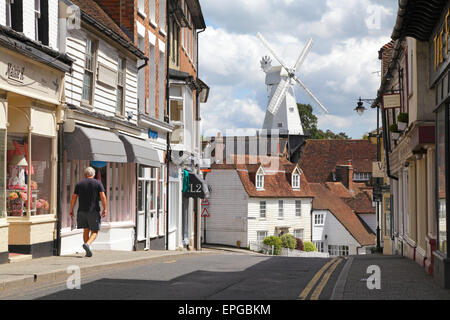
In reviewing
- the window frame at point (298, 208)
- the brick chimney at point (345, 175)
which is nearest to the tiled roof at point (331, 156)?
the brick chimney at point (345, 175)

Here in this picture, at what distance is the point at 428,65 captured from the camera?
1488 centimetres

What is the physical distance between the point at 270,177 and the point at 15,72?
48.4 meters

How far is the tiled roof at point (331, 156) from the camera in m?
83.4

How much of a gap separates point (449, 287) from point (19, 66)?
9.55 metres

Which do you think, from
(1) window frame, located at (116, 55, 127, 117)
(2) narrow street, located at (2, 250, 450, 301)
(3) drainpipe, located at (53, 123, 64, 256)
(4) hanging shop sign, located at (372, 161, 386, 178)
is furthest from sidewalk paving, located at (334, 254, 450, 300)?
(4) hanging shop sign, located at (372, 161, 386, 178)

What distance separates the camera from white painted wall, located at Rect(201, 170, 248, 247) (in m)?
57.2

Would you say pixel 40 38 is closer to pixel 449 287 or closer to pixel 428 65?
pixel 428 65

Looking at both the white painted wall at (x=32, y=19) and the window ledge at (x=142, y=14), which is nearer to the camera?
the white painted wall at (x=32, y=19)

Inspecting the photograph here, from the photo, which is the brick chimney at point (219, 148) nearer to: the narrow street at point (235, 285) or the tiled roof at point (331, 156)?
the tiled roof at point (331, 156)

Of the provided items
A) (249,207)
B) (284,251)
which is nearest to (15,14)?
(284,251)

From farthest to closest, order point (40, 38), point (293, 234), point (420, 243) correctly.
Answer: point (293, 234) < point (420, 243) < point (40, 38)

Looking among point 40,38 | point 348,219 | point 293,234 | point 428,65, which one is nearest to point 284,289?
point 428,65

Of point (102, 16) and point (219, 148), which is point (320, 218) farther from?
point (102, 16)

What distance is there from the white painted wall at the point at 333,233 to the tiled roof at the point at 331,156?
18986mm
